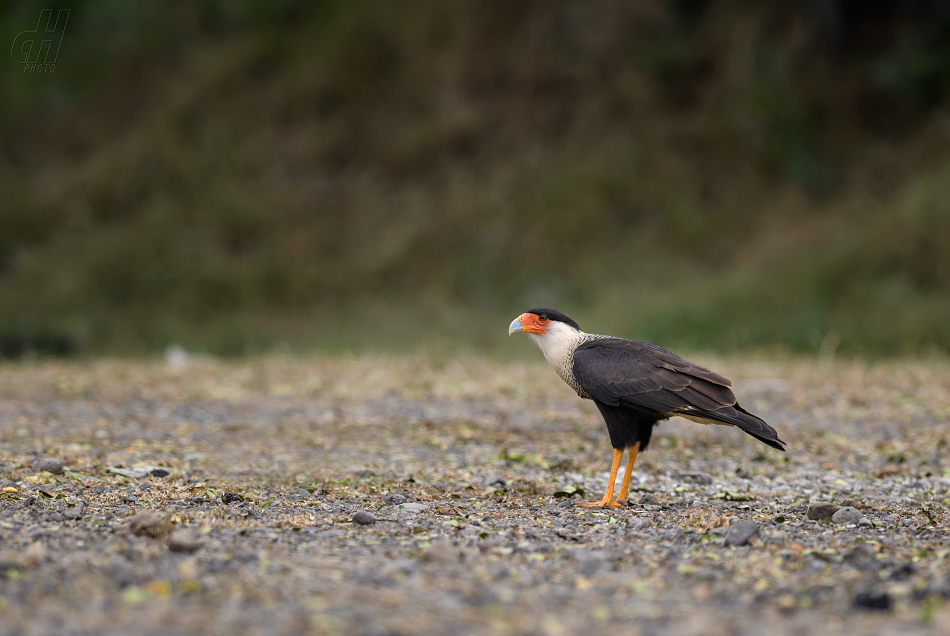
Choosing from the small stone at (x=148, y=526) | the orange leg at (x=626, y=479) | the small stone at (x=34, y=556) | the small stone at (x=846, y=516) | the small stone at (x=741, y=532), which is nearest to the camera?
the small stone at (x=34, y=556)

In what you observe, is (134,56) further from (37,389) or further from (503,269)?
(37,389)

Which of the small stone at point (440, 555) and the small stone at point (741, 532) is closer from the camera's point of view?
the small stone at point (440, 555)

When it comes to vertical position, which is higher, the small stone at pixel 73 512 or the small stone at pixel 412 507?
the small stone at pixel 412 507

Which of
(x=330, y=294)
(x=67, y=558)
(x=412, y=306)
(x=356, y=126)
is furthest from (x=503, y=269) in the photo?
(x=67, y=558)

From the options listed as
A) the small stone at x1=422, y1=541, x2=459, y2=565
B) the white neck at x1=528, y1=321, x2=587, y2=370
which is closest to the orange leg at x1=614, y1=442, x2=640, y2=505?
the white neck at x1=528, y1=321, x2=587, y2=370

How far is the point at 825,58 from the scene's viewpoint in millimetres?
18266

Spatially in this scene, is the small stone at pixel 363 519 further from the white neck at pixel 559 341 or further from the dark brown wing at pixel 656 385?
the white neck at pixel 559 341

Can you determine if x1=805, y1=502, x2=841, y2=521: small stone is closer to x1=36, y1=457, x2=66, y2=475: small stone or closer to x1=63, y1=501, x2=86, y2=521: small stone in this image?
x1=63, y1=501, x2=86, y2=521: small stone

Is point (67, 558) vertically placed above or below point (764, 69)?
below

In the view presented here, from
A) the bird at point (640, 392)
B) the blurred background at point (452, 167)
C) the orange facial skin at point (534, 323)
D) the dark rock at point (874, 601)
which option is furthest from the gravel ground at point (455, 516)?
the blurred background at point (452, 167)

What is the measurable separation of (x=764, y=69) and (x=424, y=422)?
13638 mm

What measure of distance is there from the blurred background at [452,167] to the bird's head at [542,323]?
341 inches

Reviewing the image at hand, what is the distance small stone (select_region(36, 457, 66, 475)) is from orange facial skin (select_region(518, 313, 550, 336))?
2.61 metres

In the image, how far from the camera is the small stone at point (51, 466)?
5098mm
